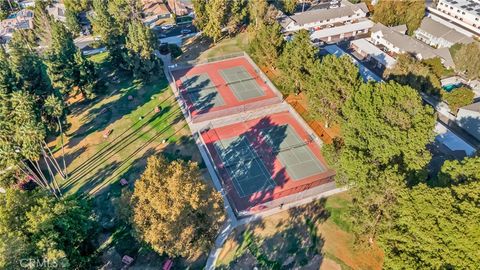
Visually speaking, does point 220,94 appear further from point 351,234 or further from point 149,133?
point 351,234

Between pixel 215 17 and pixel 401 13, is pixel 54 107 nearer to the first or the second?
pixel 215 17

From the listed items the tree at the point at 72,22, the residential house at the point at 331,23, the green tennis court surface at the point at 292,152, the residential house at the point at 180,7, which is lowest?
the green tennis court surface at the point at 292,152

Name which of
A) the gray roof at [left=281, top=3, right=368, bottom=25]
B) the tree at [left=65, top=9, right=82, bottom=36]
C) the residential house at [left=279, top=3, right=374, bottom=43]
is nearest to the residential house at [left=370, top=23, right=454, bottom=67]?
the residential house at [left=279, top=3, right=374, bottom=43]

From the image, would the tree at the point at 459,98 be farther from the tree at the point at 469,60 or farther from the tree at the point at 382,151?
the tree at the point at 382,151

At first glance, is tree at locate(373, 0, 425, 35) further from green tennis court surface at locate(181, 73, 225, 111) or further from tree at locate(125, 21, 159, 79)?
tree at locate(125, 21, 159, 79)

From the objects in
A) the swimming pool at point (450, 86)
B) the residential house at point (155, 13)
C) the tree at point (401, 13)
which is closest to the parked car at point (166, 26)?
the residential house at point (155, 13)
